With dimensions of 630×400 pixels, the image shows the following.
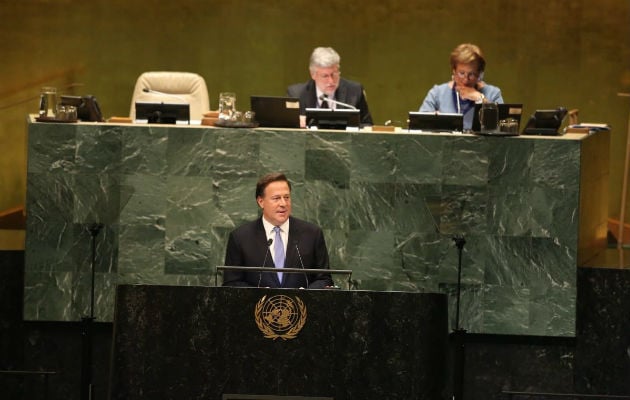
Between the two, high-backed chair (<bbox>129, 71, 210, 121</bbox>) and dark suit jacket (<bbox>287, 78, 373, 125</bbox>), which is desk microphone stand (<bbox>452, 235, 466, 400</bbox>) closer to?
dark suit jacket (<bbox>287, 78, 373, 125</bbox>)

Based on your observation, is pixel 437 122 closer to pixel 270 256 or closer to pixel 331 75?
pixel 331 75

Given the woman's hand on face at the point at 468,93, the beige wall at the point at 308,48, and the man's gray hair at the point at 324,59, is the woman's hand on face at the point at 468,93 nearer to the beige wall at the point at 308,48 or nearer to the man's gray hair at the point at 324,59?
the man's gray hair at the point at 324,59

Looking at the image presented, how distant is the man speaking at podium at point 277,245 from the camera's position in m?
5.31

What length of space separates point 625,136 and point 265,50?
2.98 meters

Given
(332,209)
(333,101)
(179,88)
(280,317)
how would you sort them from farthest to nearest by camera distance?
1. (179,88)
2. (333,101)
3. (332,209)
4. (280,317)

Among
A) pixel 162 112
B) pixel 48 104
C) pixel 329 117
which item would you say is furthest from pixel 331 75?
pixel 48 104

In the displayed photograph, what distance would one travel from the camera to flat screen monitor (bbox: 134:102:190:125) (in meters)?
6.16

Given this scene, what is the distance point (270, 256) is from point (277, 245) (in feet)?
0.31

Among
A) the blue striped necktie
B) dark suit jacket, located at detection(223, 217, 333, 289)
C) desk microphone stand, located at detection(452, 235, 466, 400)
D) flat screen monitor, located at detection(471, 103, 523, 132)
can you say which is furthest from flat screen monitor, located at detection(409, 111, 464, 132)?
the blue striped necktie

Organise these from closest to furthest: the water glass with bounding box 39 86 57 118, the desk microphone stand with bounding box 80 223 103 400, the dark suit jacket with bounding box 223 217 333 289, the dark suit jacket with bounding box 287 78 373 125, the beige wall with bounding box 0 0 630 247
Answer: the dark suit jacket with bounding box 223 217 333 289, the desk microphone stand with bounding box 80 223 103 400, the water glass with bounding box 39 86 57 118, the dark suit jacket with bounding box 287 78 373 125, the beige wall with bounding box 0 0 630 247

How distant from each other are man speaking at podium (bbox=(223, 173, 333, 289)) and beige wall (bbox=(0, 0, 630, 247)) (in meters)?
4.08

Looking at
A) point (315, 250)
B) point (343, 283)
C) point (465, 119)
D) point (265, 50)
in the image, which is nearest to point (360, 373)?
point (315, 250)

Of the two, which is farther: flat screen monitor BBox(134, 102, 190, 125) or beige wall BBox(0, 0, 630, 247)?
beige wall BBox(0, 0, 630, 247)

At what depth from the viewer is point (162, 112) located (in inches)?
243
